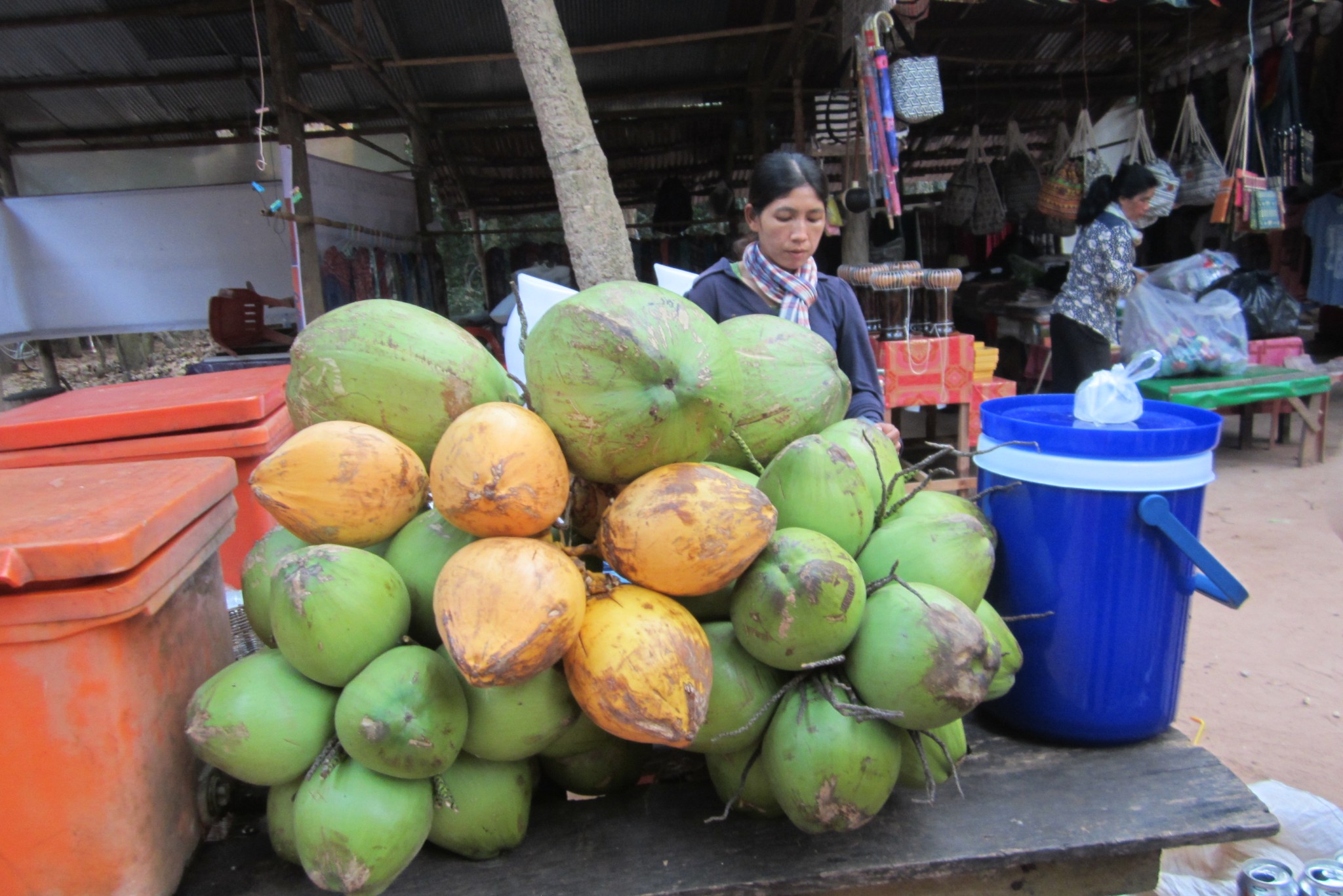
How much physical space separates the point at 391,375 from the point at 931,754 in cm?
87

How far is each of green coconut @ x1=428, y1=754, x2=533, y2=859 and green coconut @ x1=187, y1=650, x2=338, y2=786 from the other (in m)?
0.16

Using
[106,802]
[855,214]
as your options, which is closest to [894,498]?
[106,802]

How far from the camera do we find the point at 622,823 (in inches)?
40.3

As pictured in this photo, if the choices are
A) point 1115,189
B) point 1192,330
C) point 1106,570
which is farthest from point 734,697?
point 1192,330

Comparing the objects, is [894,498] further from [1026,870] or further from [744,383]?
[1026,870]

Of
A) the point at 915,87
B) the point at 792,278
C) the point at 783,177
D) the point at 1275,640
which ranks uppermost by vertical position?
the point at 915,87

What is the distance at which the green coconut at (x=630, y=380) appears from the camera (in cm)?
90

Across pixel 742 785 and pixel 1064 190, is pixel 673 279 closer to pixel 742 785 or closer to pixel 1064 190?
pixel 742 785

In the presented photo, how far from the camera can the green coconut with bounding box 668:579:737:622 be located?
99cm

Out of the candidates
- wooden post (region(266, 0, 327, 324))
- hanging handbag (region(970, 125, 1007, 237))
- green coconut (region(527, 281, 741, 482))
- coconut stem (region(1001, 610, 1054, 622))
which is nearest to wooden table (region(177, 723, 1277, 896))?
coconut stem (region(1001, 610, 1054, 622))

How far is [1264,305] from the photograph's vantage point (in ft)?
20.4

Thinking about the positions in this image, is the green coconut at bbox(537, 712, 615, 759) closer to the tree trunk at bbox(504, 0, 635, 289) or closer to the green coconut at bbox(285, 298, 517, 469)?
the green coconut at bbox(285, 298, 517, 469)

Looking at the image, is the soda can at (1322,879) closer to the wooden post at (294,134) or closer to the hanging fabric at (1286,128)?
the wooden post at (294,134)

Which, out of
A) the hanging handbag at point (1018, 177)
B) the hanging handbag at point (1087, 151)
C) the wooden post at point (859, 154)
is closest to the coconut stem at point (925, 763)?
the wooden post at point (859, 154)
